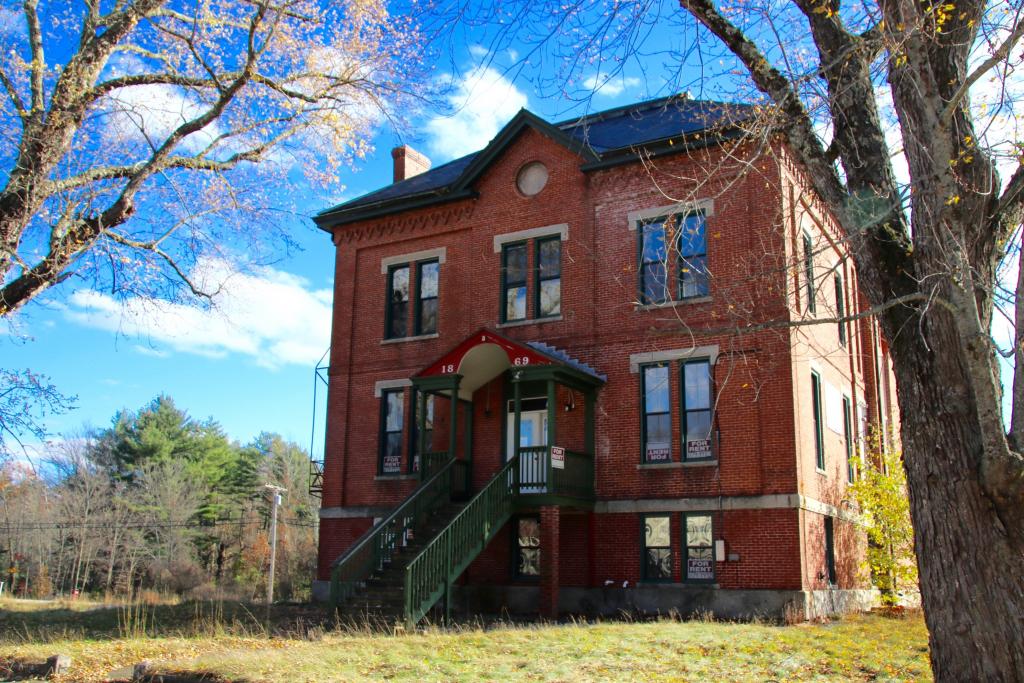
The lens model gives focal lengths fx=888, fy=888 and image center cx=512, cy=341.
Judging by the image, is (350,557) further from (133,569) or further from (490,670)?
(133,569)

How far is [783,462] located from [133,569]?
162 feet

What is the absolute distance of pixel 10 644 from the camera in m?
14.7

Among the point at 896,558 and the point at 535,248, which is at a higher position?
the point at 535,248

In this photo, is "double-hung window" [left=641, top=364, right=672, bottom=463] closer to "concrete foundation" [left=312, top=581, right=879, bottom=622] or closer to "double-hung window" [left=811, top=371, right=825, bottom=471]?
"concrete foundation" [left=312, top=581, right=879, bottom=622]

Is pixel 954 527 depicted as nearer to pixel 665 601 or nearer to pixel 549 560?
pixel 665 601

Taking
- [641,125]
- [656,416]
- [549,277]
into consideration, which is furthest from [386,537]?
[641,125]

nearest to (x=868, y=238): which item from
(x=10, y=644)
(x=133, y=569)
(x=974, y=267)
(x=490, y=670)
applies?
(x=974, y=267)

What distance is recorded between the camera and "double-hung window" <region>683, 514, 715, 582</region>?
1864cm

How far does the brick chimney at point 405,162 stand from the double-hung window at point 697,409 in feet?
42.1

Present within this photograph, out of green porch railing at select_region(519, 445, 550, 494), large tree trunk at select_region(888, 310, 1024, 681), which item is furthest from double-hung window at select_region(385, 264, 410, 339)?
large tree trunk at select_region(888, 310, 1024, 681)

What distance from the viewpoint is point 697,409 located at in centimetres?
1938

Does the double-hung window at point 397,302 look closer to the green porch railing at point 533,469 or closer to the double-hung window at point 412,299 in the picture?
the double-hung window at point 412,299

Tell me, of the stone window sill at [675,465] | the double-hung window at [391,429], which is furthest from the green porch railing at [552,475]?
the double-hung window at [391,429]

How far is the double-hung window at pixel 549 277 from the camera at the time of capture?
21.9 metres
